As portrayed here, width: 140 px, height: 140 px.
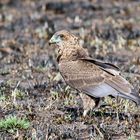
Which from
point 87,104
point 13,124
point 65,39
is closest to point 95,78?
point 87,104

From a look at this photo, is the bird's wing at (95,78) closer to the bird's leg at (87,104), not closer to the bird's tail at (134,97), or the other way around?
the bird's tail at (134,97)

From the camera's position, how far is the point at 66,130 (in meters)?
8.56

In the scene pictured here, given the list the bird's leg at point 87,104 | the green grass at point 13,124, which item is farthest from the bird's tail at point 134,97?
the green grass at point 13,124

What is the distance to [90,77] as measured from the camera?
920 centimetres

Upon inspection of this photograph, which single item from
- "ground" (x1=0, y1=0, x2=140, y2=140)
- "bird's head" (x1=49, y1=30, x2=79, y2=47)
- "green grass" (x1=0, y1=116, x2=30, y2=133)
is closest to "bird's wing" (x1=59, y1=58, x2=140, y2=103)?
"ground" (x1=0, y1=0, x2=140, y2=140)

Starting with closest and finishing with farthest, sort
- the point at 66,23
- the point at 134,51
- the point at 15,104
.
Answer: the point at 15,104, the point at 134,51, the point at 66,23

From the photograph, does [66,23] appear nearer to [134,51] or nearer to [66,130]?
[134,51]

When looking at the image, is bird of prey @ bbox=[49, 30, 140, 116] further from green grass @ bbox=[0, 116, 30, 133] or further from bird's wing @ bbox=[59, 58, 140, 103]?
green grass @ bbox=[0, 116, 30, 133]

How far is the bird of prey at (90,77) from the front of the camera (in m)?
8.84

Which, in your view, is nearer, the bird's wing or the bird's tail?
the bird's tail

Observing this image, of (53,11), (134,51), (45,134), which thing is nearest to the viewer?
(45,134)

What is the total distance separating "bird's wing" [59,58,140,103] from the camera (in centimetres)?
883

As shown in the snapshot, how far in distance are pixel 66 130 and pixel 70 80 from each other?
94 cm

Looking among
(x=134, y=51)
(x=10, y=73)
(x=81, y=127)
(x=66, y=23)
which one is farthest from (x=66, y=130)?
(x=66, y=23)
